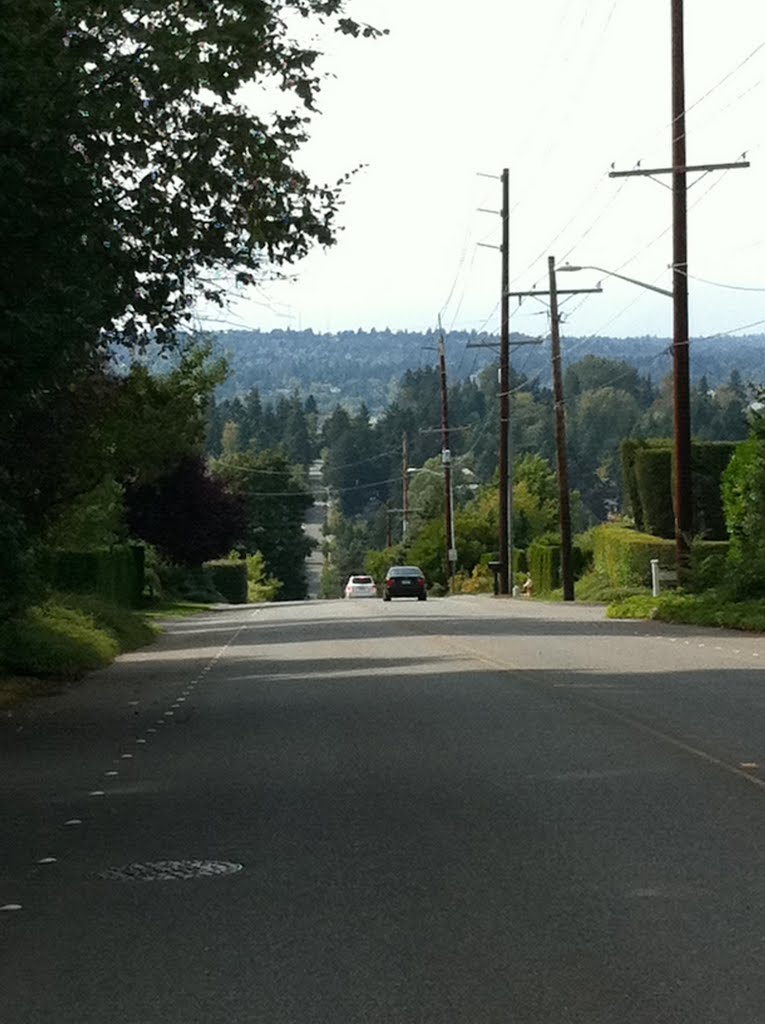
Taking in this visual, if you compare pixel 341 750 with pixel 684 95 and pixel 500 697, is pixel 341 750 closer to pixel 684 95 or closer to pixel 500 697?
pixel 500 697

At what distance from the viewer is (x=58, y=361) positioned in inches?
716

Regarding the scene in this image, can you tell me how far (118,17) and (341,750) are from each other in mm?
7111

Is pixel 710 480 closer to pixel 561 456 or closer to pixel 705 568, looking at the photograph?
pixel 561 456

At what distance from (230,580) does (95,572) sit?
195 feet

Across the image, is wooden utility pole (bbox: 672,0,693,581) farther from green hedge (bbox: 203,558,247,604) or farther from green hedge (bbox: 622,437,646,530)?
green hedge (bbox: 203,558,247,604)

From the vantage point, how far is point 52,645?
29.4m

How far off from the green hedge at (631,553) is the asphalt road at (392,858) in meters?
27.2

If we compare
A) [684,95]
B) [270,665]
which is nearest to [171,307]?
[270,665]

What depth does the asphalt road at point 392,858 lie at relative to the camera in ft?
25.9

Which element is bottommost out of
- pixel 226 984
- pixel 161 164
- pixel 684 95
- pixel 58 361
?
pixel 226 984

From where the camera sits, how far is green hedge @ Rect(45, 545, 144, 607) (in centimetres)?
4203

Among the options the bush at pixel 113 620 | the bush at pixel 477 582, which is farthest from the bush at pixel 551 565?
the bush at pixel 113 620

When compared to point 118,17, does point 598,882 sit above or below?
below

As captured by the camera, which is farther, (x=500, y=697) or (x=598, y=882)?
(x=500, y=697)
